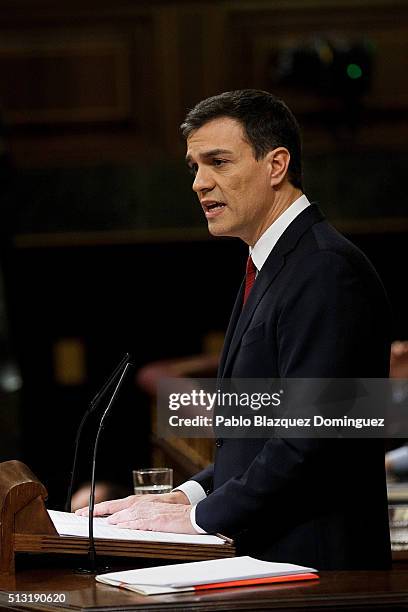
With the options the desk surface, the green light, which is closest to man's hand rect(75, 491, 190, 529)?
the desk surface

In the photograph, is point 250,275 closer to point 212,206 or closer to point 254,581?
point 212,206

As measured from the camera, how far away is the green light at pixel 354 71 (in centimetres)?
688

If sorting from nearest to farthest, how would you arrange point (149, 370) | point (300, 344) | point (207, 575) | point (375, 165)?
1. point (207, 575)
2. point (300, 344)
3. point (149, 370)
4. point (375, 165)

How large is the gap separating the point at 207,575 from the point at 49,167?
561cm

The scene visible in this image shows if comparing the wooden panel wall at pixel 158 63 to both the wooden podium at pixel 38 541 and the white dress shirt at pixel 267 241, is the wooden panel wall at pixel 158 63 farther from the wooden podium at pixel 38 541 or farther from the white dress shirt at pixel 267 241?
the wooden podium at pixel 38 541

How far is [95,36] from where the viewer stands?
730cm

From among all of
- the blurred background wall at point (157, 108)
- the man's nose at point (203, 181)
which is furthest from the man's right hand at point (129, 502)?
the blurred background wall at point (157, 108)

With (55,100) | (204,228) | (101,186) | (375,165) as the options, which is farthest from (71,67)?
(375,165)

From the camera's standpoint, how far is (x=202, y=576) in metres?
1.77

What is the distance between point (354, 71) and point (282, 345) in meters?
5.04

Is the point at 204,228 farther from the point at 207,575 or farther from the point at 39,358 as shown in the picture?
the point at 207,575

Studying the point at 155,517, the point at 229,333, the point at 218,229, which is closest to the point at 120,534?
the point at 155,517

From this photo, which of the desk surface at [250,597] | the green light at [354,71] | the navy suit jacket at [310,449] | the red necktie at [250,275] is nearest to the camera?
the desk surface at [250,597]

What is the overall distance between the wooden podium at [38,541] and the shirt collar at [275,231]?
2.08 feet
